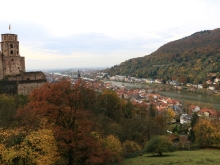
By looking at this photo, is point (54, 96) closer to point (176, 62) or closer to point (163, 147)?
point (163, 147)

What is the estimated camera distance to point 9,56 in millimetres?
24094

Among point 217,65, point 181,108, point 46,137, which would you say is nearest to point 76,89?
point 46,137

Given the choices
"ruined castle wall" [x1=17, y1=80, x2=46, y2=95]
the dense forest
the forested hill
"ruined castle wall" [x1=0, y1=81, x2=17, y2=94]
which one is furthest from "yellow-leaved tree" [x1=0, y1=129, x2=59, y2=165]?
the forested hill

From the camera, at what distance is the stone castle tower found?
2341cm

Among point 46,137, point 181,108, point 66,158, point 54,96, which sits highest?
point 54,96

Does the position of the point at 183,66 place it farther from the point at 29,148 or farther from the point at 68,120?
the point at 29,148

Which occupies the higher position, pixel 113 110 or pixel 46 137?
pixel 46 137

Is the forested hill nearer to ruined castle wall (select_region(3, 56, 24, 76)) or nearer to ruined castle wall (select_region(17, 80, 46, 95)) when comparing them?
ruined castle wall (select_region(17, 80, 46, 95))

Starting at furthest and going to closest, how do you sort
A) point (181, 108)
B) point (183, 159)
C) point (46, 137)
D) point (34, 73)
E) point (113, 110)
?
point (181, 108)
point (113, 110)
point (34, 73)
point (183, 159)
point (46, 137)

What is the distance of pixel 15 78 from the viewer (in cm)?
2389

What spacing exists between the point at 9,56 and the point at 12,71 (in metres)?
1.59

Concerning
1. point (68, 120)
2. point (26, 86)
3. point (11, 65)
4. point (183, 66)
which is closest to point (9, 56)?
point (11, 65)

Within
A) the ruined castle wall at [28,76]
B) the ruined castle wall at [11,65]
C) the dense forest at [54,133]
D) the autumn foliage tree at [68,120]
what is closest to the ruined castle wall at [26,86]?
the ruined castle wall at [28,76]

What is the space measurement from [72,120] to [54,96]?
158 cm
